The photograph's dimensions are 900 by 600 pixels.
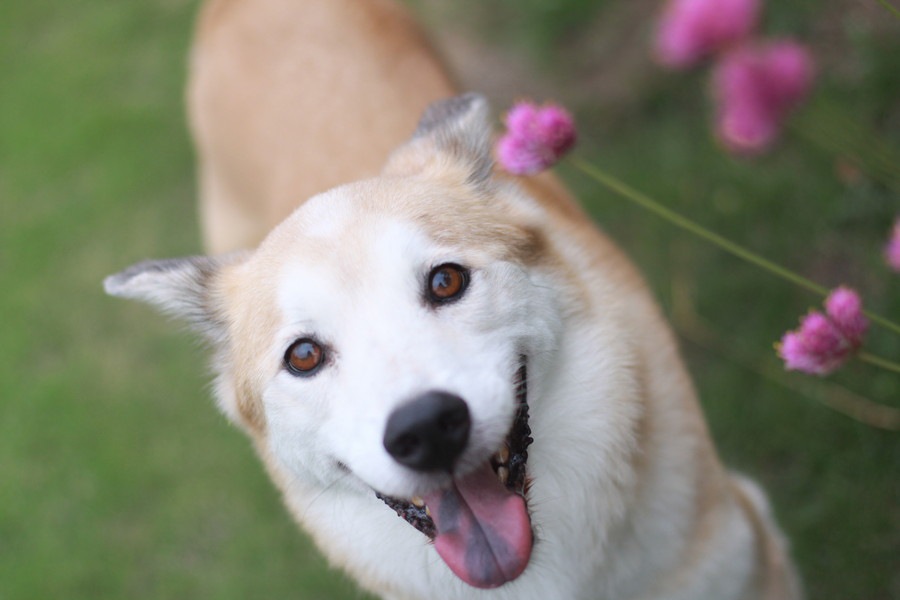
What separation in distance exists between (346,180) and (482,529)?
1.52m

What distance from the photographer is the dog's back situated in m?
3.20

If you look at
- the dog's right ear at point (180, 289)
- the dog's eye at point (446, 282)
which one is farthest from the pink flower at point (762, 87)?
the dog's right ear at point (180, 289)

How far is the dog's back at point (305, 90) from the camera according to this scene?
3203mm

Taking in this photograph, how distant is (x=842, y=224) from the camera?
369 centimetres

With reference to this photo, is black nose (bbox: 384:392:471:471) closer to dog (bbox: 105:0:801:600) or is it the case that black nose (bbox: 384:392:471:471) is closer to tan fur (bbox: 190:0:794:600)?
dog (bbox: 105:0:801:600)

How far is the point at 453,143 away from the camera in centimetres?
257

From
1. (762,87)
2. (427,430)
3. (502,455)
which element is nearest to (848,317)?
(762,87)

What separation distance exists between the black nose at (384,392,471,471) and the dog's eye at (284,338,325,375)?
0.37 meters

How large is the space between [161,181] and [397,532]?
435 cm

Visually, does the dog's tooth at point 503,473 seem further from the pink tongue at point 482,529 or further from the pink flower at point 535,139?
the pink flower at point 535,139

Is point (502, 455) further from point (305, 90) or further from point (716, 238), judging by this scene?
point (305, 90)

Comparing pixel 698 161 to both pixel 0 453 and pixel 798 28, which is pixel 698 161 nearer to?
pixel 798 28

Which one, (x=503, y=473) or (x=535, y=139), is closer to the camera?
(x=503, y=473)

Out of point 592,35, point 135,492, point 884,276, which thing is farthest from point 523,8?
point 135,492
